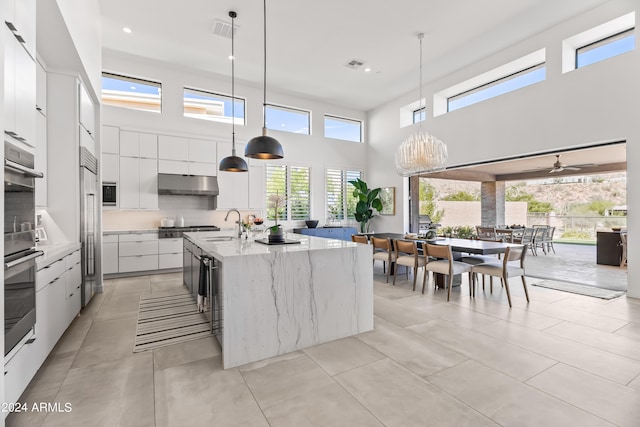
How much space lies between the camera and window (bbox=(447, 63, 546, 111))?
5.46m

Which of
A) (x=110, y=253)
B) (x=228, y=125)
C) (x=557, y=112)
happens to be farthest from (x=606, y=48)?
(x=110, y=253)

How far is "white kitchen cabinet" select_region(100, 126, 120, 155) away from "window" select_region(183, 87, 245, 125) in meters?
1.38

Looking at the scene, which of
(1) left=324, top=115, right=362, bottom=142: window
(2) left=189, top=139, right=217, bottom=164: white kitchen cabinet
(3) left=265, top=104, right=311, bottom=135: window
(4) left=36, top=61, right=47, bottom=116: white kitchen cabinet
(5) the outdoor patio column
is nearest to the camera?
(4) left=36, top=61, right=47, bottom=116: white kitchen cabinet

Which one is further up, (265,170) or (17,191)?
(265,170)

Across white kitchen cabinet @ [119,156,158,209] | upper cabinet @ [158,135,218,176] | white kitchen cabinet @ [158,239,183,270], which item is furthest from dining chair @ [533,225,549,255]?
white kitchen cabinet @ [119,156,158,209]

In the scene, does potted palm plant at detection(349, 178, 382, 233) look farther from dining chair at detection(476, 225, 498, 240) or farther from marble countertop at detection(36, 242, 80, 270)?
marble countertop at detection(36, 242, 80, 270)

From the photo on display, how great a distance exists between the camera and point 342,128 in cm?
880

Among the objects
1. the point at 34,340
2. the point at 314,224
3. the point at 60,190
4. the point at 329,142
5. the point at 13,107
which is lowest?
the point at 34,340

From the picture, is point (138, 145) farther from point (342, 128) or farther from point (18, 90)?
point (342, 128)

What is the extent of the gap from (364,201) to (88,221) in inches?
237

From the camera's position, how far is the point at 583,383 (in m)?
2.16

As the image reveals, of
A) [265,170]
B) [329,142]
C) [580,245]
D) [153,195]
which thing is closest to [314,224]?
[265,170]

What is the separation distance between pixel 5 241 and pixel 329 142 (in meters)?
7.27

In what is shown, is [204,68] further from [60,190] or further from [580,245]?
[580,245]
